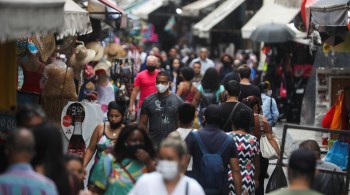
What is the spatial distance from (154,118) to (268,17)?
15.2m

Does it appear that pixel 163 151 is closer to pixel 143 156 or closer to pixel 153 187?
pixel 153 187

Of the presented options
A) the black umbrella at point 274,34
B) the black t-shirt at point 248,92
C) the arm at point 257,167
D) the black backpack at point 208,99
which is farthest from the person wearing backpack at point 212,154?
the black umbrella at point 274,34

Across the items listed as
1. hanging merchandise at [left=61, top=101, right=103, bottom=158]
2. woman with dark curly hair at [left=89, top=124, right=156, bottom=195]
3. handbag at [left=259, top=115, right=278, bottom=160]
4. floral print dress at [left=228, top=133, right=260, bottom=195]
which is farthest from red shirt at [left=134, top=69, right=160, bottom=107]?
woman with dark curly hair at [left=89, top=124, right=156, bottom=195]

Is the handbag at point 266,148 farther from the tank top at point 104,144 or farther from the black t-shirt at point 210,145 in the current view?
the tank top at point 104,144

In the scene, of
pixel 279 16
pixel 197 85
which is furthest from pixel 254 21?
pixel 197 85

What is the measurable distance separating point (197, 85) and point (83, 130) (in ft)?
18.1

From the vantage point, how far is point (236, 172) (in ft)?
35.0

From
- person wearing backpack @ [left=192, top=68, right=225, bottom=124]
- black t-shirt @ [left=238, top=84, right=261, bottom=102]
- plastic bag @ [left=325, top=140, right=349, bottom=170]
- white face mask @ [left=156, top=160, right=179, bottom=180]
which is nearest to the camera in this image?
white face mask @ [left=156, top=160, right=179, bottom=180]

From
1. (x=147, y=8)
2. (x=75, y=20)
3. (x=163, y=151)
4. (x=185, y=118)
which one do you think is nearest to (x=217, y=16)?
(x=147, y=8)

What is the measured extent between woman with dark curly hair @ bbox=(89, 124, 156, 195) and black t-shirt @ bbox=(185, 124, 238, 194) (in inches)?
65.8

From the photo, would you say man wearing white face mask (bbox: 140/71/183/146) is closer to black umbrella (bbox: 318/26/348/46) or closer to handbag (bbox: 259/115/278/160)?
handbag (bbox: 259/115/278/160)

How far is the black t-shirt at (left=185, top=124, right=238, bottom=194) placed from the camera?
10.5 meters

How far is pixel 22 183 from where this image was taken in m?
7.17

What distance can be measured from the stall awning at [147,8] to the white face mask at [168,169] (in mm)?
29394
